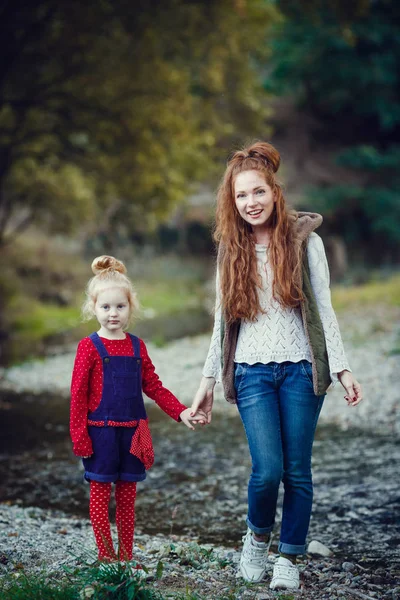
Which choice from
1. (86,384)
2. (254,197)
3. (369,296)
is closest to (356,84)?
(369,296)

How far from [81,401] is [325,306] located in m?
1.23

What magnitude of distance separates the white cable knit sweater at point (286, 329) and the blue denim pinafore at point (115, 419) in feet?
1.74

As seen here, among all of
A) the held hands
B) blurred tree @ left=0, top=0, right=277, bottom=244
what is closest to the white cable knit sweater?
the held hands

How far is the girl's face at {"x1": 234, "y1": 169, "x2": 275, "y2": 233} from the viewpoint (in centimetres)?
362

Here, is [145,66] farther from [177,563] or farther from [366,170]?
[366,170]

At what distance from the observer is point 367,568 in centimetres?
393

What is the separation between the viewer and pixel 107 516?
3.59 metres

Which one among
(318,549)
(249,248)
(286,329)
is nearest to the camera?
(286,329)

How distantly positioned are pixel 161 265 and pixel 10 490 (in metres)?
20.6

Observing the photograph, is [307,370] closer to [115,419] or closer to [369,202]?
[115,419]

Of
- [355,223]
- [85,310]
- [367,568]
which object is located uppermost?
[355,223]

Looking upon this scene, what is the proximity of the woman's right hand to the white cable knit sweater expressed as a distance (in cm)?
22

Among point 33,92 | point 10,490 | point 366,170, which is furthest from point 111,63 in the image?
point 366,170

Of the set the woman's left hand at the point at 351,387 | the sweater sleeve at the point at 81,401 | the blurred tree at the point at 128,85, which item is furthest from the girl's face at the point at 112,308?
the blurred tree at the point at 128,85
